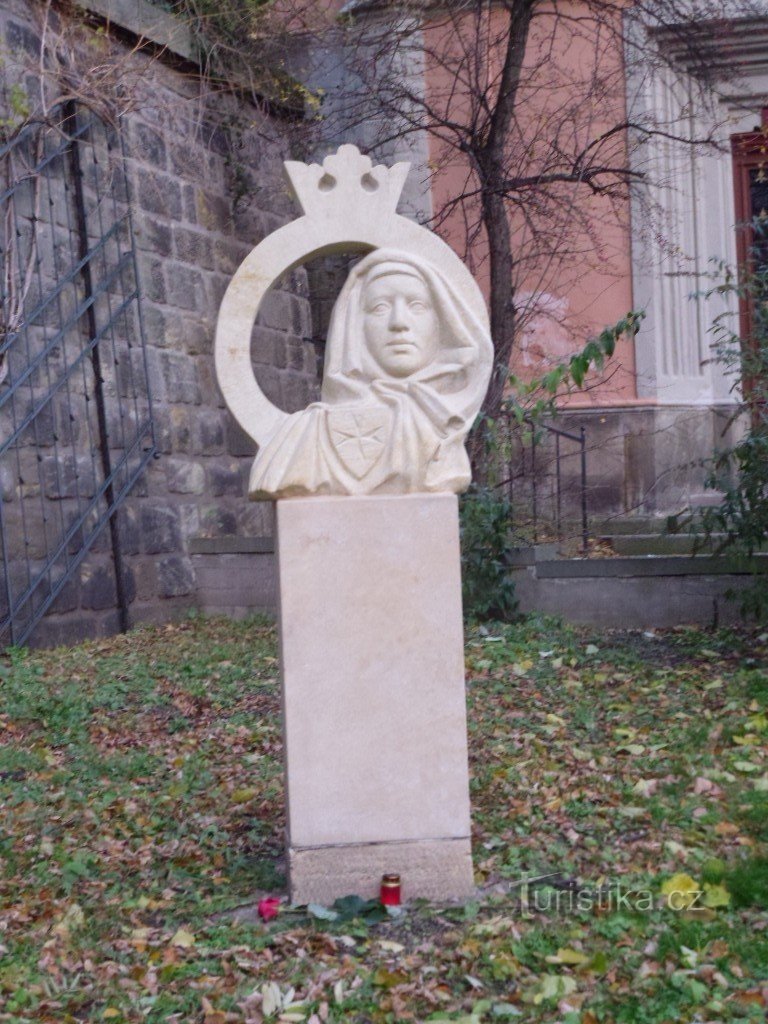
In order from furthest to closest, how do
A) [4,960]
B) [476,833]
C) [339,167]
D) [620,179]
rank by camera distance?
[620,179] < [476,833] < [339,167] < [4,960]

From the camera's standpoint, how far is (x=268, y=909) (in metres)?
3.39

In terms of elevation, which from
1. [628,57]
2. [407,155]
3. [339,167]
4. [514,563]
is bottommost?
[514,563]

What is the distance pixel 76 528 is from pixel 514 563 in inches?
97.6

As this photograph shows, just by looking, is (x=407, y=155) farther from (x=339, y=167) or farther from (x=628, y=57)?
(x=339, y=167)

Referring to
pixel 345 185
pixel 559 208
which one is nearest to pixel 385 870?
pixel 345 185

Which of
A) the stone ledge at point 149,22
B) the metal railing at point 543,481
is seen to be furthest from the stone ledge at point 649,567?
the stone ledge at point 149,22

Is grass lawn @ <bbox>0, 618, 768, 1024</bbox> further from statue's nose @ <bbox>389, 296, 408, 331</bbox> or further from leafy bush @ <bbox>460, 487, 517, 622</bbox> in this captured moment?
statue's nose @ <bbox>389, 296, 408, 331</bbox>

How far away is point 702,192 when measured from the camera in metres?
9.48

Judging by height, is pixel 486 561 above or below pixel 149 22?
below

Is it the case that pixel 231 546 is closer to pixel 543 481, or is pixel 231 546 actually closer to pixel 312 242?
pixel 543 481

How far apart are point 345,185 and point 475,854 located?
203 cm

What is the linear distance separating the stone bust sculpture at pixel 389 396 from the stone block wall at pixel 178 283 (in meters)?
3.76

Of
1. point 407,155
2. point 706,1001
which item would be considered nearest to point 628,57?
point 407,155

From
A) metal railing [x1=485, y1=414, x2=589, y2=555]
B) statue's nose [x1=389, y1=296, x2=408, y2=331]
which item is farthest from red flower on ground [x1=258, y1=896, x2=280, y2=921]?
metal railing [x1=485, y1=414, x2=589, y2=555]
